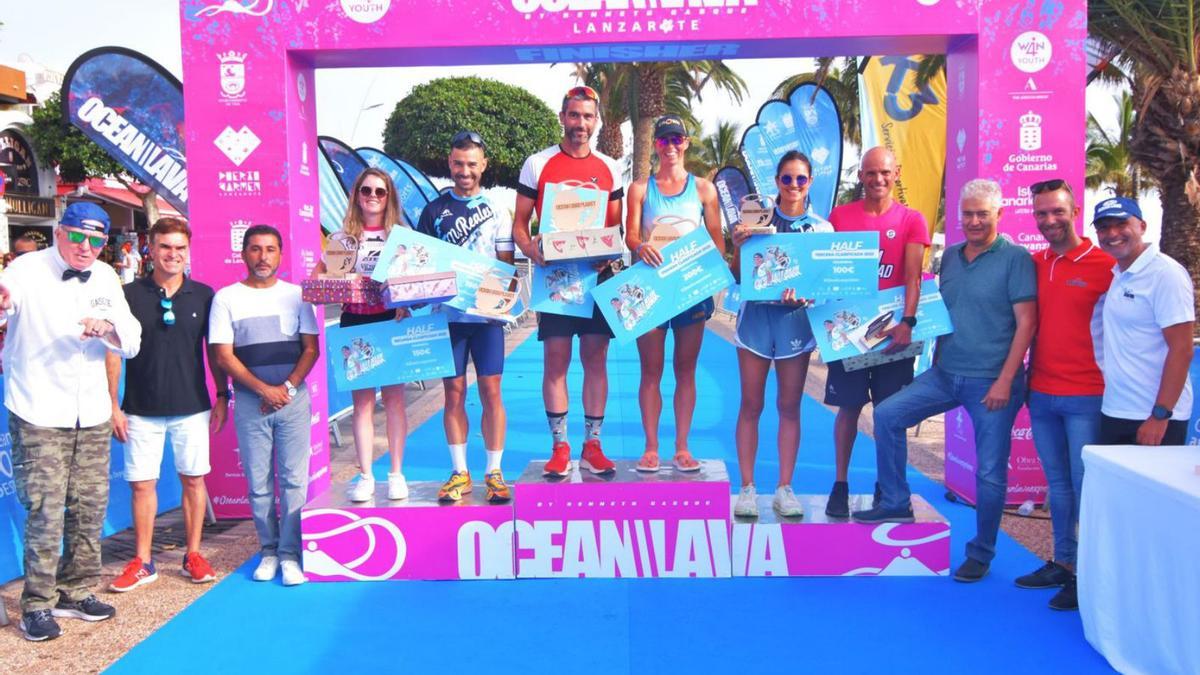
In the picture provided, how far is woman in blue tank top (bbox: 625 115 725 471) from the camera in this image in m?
4.50

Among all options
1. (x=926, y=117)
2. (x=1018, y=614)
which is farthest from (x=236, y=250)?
(x=926, y=117)

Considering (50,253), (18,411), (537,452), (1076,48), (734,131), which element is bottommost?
(537,452)

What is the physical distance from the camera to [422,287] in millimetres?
4379

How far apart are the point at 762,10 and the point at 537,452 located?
4.34m

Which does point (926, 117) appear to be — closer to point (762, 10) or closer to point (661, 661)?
point (762, 10)

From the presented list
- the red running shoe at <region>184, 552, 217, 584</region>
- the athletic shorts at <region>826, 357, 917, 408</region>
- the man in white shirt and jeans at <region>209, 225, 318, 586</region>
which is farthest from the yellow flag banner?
the red running shoe at <region>184, 552, 217, 584</region>

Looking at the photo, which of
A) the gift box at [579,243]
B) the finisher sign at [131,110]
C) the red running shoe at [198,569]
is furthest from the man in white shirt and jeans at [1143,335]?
the finisher sign at [131,110]

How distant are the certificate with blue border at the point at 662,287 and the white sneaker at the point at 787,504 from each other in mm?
1118

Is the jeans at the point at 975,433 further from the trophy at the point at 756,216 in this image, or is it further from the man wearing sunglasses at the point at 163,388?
the man wearing sunglasses at the point at 163,388

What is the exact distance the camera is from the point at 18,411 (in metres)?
3.88

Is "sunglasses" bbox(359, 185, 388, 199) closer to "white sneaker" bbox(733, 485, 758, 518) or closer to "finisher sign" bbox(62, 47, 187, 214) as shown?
"white sneaker" bbox(733, 485, 758, 518)

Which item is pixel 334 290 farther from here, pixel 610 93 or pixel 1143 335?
pixel 610 93

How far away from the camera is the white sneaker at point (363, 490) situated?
4.74 m

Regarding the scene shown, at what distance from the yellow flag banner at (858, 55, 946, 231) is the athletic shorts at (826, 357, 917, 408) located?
653 centimetres
